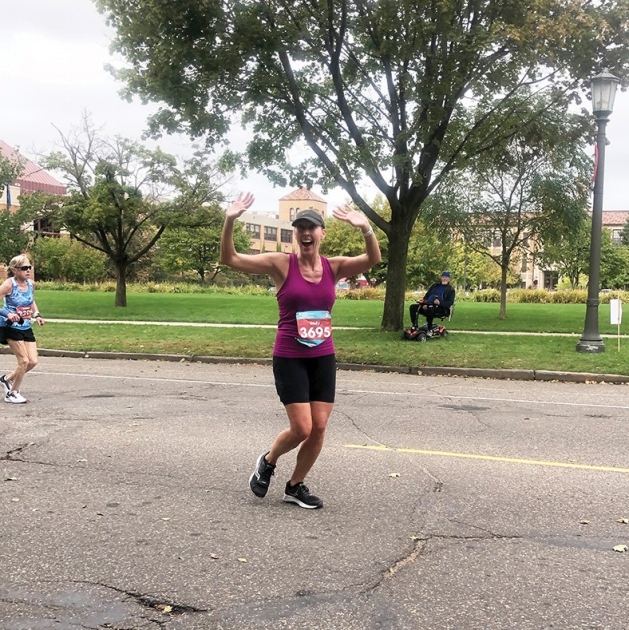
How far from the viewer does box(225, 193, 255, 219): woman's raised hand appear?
427 cm

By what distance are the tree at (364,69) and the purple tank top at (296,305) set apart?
10577 mm

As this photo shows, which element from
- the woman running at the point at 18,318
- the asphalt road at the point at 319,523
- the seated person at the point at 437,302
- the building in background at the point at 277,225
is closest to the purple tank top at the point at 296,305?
the asphalt road at the point at 319,523

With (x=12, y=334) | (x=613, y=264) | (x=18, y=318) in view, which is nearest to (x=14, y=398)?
(x=12, y=334)

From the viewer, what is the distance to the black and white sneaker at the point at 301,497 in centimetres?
458

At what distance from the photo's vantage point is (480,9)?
47.4ft

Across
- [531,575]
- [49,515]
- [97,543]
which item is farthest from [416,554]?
[49,515]

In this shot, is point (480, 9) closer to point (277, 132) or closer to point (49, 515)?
point (277, 132)

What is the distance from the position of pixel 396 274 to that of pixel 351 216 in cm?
1295

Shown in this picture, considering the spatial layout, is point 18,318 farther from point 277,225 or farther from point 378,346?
point 277,225

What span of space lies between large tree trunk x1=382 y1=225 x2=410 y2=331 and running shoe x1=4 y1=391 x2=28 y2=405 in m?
10.5

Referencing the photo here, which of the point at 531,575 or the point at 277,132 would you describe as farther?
the point at 277,132

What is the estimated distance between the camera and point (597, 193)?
44.3 feet

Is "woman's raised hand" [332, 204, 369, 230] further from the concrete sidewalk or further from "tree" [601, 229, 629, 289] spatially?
"tree" [601, 229, 629, 289]

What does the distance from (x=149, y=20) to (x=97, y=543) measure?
12959mm
